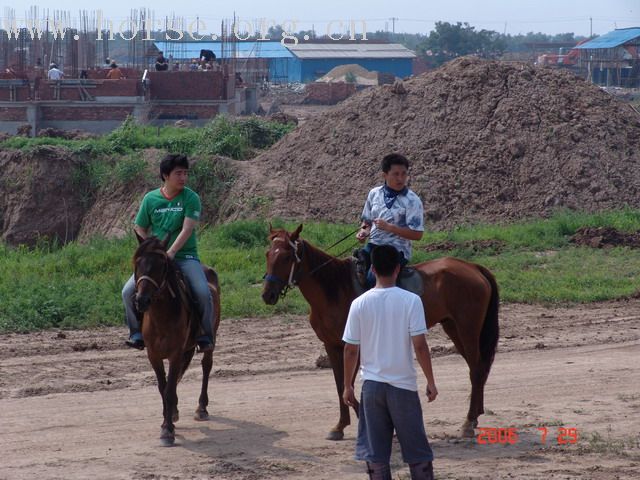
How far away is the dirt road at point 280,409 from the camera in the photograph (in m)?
7.82

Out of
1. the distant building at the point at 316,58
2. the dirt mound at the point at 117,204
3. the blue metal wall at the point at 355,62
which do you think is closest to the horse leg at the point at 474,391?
the dirt mound at the point at 117,204

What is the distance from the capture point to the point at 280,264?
835 centimetres

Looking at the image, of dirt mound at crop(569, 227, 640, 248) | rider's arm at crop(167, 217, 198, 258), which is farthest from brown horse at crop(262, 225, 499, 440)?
dirt mound at crop(569, 227, 640, 248)

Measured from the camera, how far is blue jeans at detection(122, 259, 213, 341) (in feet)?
28.6

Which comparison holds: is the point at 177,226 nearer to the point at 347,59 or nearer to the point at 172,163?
the point at 172,163

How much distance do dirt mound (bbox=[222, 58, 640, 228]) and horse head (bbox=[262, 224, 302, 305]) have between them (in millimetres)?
13017

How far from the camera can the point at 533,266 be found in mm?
17016

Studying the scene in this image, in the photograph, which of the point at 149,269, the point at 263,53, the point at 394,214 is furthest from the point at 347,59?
the point at 149,269

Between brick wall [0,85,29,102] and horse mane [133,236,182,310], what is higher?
brick wall [0,85,29,102]

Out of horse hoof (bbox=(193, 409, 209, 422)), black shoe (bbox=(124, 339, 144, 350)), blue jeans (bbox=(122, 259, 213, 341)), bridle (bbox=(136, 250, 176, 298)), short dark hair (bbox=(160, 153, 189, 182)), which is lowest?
horse hoof (bbox=(193, 409, 209, 422))

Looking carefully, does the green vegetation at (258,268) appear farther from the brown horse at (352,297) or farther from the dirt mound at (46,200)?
the dirt mound at (46,200)

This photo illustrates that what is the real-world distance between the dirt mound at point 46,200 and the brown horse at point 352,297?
61.5ft

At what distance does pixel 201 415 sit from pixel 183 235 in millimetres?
1766
